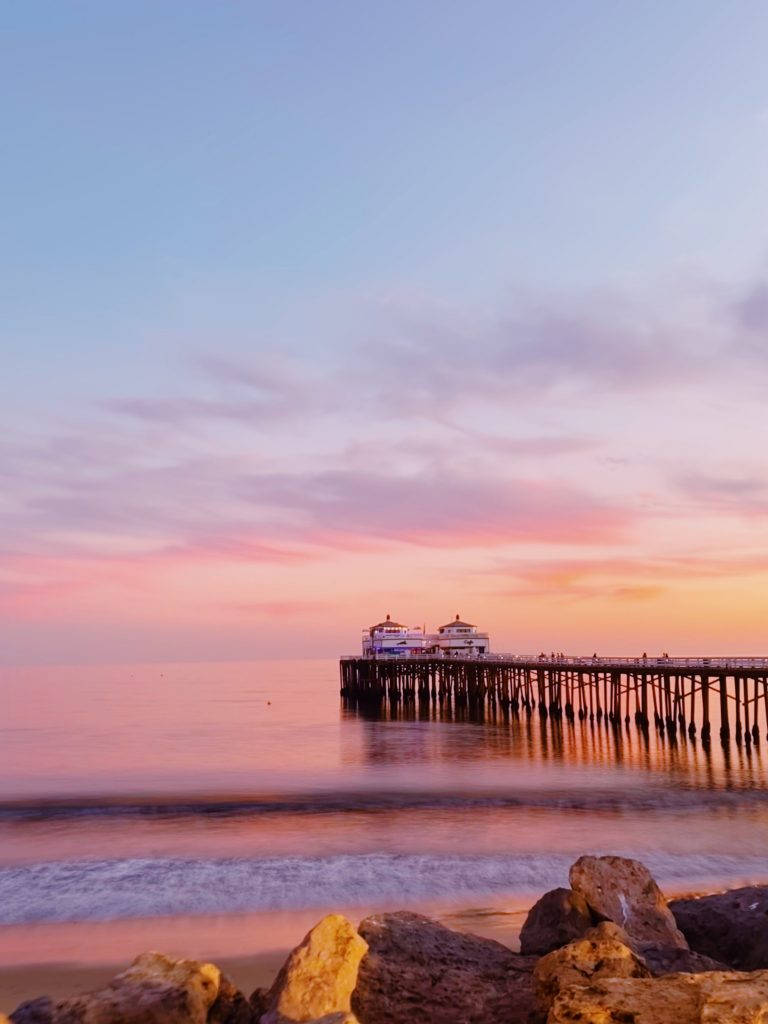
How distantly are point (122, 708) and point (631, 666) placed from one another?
51.2 metres

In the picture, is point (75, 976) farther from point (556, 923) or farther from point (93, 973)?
point (556, 923)

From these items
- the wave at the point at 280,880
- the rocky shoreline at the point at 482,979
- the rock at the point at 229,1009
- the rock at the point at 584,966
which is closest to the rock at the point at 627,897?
the rocky shoreline at the point at 482,979

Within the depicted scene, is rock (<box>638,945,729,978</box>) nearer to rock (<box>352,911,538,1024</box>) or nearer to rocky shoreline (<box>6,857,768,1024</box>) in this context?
rocky shoreline (<box>6,857,768,1024</box>)

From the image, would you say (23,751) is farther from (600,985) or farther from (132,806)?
(600,985)

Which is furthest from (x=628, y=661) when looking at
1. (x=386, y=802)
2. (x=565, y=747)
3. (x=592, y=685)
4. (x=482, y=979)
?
(x=482, y=979)

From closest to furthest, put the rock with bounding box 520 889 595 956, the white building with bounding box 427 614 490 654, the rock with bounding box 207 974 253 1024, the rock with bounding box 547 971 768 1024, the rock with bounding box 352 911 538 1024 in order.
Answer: the rock with bounding box 547 971 768 1024
the rock with bounding box 207 974 253 1024
the rock with bounding box 352 911 538 1024
the rock with bounding box 520 889 595 956
the white building with bounding box 427 614 490 654

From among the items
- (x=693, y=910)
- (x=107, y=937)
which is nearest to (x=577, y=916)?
(x=693, y=910)

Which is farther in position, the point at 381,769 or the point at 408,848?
the point at 381,769

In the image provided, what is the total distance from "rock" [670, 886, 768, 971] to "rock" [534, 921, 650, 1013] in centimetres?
293

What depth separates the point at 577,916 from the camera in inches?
389

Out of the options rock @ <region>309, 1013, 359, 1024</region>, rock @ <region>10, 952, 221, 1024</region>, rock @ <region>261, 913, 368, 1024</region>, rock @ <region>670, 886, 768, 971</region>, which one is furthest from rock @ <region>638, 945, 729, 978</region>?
rock @ <region>10, 952, 221, 1024</region>

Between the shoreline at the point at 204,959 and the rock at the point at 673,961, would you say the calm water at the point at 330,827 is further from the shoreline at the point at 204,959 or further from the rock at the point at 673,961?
the rock at the point at 673,961

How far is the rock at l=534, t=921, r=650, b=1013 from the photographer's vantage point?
22.9 ft

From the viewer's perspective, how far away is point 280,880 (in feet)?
54.2
